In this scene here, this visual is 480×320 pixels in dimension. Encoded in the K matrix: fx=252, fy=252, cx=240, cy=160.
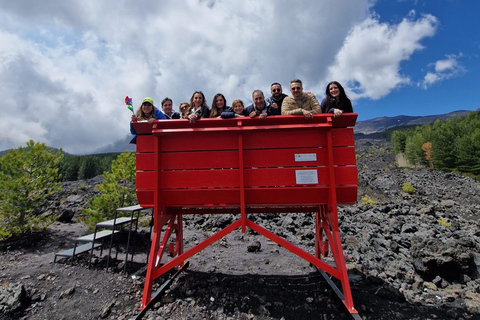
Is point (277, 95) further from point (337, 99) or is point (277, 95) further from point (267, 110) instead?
point (337, 99)

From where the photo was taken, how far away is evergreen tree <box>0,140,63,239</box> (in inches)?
372

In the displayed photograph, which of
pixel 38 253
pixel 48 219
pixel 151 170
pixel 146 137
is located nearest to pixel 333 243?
pixel 151 170

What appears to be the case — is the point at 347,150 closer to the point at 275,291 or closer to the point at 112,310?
the point at 275,291

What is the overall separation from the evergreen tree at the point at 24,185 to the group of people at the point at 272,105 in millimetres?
7672

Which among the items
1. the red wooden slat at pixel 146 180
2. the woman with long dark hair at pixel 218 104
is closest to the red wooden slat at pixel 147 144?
the red wooden slat at pixel 146 180

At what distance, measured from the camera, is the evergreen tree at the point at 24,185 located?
31.0 feet

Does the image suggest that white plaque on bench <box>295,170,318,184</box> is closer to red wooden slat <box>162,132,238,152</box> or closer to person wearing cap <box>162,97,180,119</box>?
red wooden slat <box>162,132,238,152</box>

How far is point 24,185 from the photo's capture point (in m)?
9.70

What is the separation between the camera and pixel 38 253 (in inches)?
335

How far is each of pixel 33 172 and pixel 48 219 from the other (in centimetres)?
202

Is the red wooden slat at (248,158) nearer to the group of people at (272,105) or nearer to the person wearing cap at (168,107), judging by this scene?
the group of people at (272,105)

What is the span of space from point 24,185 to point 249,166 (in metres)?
10.0

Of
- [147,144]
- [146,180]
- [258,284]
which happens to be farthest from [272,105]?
[258,284]

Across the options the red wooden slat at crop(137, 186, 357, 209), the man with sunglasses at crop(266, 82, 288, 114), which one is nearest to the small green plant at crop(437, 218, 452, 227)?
the red wooden slat at crop(137, 186, 357, 209)
